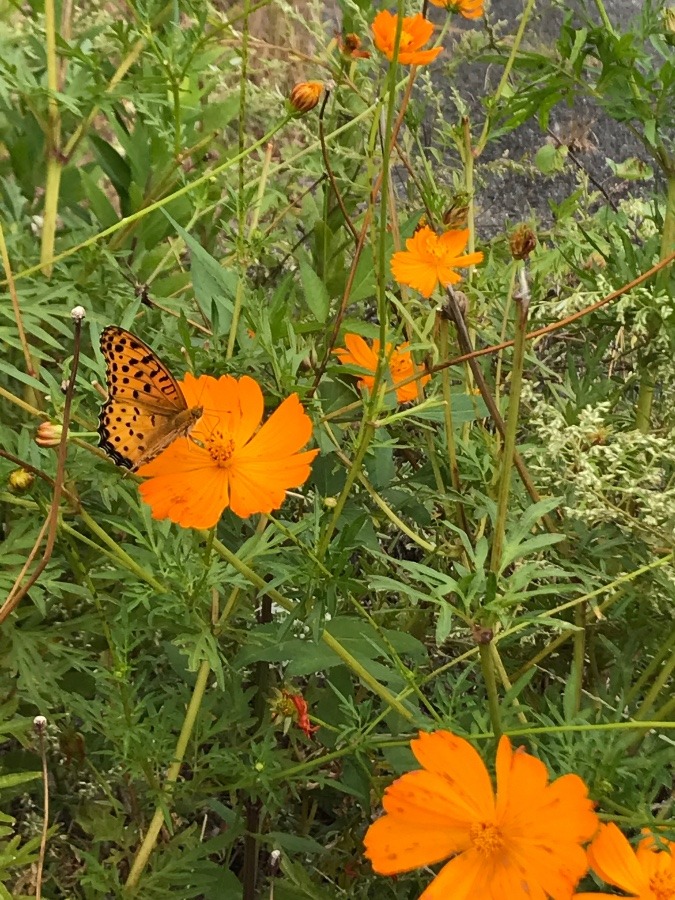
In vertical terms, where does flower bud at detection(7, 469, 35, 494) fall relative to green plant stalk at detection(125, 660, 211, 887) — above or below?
above

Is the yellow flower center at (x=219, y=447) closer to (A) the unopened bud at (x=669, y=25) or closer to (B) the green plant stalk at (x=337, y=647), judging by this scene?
(B) the green plant stalk at (x=337, y=647)

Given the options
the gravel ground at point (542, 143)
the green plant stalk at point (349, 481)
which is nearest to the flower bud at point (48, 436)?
the green plant stalk at point (349, 481)

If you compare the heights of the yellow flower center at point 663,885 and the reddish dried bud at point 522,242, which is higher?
the reddish dried bud at point 522,242

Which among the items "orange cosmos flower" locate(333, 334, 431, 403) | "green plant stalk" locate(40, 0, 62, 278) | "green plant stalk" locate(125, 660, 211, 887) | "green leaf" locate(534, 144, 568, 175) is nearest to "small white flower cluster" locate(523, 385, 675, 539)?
"orange cosmos flower" locate(333, 334, 431, 403)

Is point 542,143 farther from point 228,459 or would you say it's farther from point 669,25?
point 228,459

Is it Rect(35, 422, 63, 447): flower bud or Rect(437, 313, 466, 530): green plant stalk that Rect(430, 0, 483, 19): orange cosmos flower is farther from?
Rect(35, 422, 63, 447): flower bud
